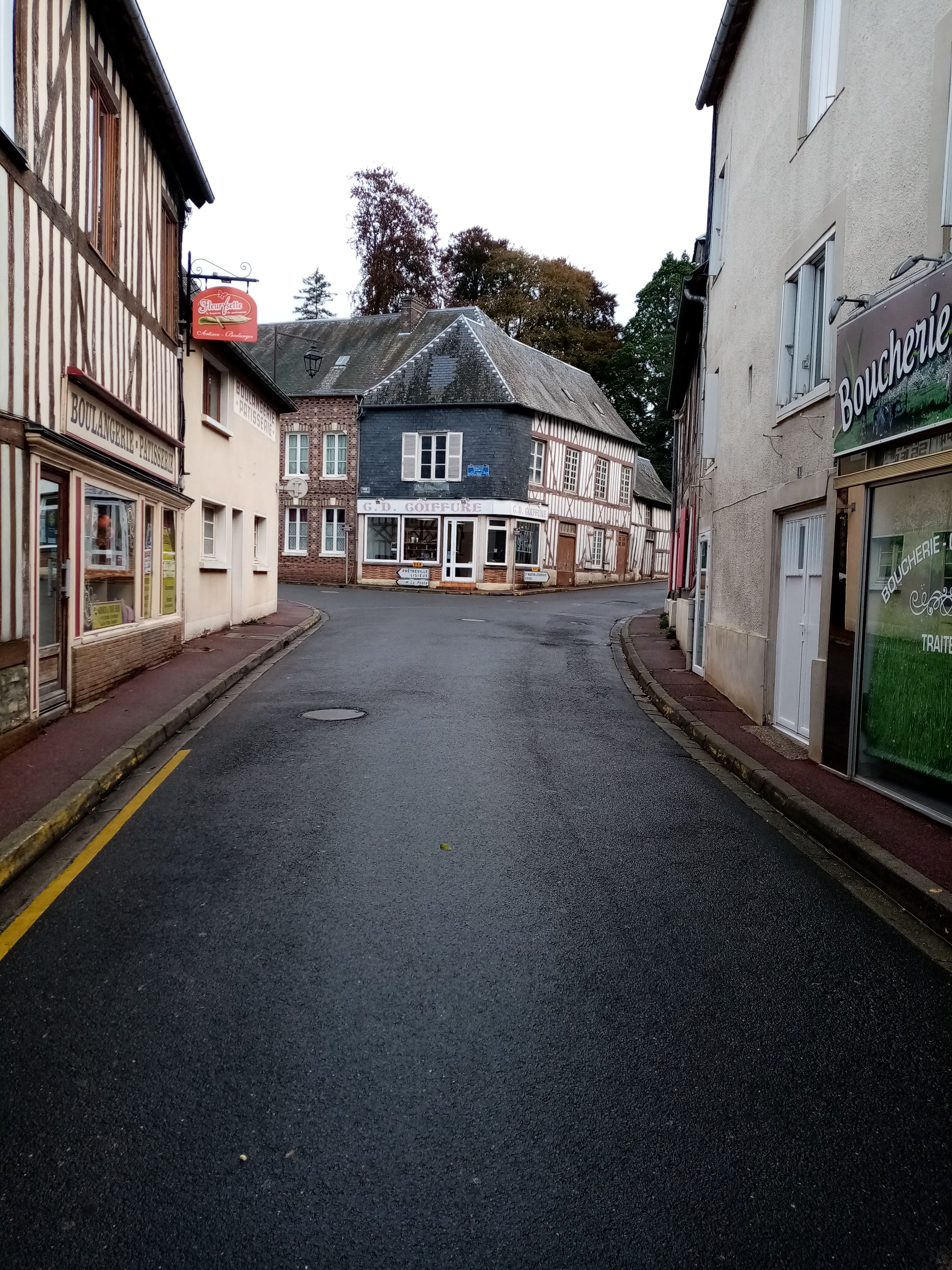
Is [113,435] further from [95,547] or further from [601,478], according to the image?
[601,478]

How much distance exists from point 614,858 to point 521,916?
1122 millimetres

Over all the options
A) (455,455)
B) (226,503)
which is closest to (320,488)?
→ (455,455)

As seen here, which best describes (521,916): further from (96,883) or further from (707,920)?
(96,883)

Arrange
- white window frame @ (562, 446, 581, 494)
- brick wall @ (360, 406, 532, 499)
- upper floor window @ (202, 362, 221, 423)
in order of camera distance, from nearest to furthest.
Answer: upper floor window @ (202, 362, 221, 423) < brick wall @ (360, 406, 532, 499) < white window frame @ (562, 446, 581, 494)

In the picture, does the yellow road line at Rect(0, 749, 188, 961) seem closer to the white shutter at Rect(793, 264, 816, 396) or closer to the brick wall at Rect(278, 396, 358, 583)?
the white shutter at Rect(793, 264, 816, 396)

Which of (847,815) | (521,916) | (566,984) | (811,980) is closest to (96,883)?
(521,916)

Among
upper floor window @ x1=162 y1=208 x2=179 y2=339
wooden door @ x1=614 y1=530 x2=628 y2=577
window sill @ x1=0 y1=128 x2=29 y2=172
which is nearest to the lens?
window sill @ x1=0 y1=128 x2=29 y2=172

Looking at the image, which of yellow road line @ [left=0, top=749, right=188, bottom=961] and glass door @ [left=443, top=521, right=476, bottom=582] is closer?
yellow road line @ [left=0, top=749, right=188, bottom=961]

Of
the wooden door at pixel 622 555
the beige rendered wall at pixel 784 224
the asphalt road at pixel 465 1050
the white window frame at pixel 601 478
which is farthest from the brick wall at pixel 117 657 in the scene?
the wooden door at pixel 622 555

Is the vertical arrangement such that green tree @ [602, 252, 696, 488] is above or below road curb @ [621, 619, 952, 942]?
above

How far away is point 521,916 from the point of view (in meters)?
4.65

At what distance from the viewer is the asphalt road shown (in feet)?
8.30

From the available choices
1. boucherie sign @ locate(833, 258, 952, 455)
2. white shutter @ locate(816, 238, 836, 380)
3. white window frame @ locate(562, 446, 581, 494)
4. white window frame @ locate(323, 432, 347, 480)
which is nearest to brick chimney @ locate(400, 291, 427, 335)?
white window frame @ locate(323, 432, 347, 480)

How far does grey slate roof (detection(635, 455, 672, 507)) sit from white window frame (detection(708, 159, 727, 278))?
1142 inches
